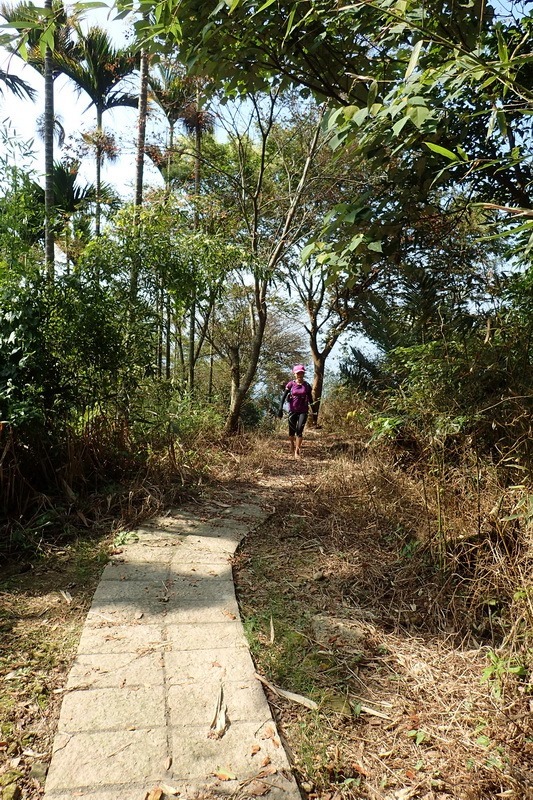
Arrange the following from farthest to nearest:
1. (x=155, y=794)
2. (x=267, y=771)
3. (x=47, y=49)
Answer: (x=47, y=49) < (x=267, y=771) < (x=155, y=794)

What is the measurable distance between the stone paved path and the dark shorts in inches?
171

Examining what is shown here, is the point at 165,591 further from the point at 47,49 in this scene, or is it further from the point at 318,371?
the point at 318,371

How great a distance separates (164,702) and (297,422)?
18.6ft

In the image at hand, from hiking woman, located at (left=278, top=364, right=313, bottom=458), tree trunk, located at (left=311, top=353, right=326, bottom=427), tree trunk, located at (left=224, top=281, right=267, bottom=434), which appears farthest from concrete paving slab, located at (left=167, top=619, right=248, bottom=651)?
tree trunk, located at (left=311, top=353, right=326, bottom=427)

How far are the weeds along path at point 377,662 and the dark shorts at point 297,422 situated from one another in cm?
319

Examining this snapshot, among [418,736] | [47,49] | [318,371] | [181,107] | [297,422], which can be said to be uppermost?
[181,107]

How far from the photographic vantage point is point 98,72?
11.9m

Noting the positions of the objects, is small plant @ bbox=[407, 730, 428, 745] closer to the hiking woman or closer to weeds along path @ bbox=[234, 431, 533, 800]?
weeds along path @ bbox=[234, 431, 533, 800]

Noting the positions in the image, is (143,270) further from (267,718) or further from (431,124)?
(267,718)

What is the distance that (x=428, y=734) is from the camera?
204cm

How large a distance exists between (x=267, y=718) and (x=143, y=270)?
431 cm

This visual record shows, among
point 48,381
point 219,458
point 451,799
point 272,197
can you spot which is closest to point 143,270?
point 48,381

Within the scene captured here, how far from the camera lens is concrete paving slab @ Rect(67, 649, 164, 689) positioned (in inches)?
87.0

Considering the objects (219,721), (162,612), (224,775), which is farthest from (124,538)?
(224,775)
